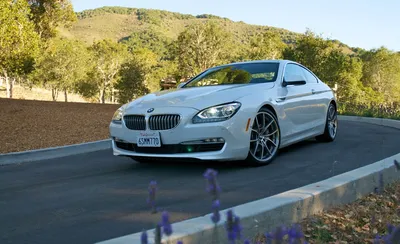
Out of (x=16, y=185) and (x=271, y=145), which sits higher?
(x=271, y=145)

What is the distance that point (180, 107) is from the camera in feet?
16.3

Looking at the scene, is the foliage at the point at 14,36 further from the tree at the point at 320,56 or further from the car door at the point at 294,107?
the tree at the point at 320,56

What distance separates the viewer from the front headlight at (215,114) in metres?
4.83

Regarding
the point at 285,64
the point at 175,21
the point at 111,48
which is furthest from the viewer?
the point at 175,21

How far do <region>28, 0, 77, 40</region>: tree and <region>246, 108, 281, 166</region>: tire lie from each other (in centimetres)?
3291

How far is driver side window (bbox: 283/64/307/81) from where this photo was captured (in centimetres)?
620

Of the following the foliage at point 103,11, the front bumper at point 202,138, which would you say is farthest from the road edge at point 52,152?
the foliage at point 103,11

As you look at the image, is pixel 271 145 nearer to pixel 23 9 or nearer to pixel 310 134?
pixel 310 134

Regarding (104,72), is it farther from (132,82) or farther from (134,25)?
(134,25)

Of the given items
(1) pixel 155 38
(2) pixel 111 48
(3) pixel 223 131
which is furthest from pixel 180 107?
(1) pixel 155 38

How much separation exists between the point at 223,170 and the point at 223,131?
2.21 ft

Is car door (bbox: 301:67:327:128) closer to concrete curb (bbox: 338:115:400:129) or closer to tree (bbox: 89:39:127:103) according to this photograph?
concrete curb (bbox: 338:115:400:129)

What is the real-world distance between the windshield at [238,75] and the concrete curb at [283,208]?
7.96 feet

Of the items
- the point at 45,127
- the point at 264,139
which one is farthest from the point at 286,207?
the point at 45,127
